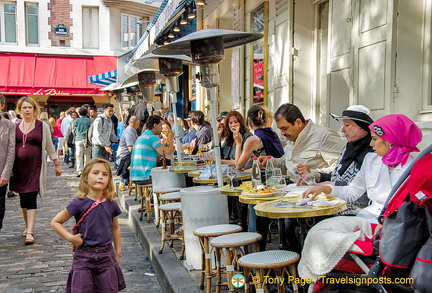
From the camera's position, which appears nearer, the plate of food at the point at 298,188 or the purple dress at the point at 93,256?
the purple dress at the point at 93,256

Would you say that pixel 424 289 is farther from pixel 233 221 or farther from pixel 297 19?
pixel 297 19

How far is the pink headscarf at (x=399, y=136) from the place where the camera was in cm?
320

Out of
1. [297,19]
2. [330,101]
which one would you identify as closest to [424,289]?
[330,101]

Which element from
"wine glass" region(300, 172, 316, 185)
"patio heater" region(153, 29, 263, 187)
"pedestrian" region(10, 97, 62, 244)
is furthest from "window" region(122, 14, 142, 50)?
"wine glass" region(300, 172, 316, 185)

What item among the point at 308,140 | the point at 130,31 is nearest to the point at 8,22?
the point at 130,31

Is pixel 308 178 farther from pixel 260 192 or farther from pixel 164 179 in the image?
pixel 164 179

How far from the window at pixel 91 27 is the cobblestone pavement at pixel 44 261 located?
1797 cm

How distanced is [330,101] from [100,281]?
4507 mm

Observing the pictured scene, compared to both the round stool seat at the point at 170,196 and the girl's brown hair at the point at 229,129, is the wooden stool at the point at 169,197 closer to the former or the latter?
the round stool seat at the point at 170,196

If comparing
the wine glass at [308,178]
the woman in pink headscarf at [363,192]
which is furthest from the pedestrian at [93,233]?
the wine glass at [308,178]

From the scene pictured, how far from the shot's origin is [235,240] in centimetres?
368

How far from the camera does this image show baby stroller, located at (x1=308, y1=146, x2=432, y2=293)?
2.33 metres

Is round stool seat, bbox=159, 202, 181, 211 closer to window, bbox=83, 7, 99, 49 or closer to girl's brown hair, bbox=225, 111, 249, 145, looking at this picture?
girl's brown hair, bbox=225, 111, 249, 145

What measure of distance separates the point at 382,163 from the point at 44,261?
4.31 metres
